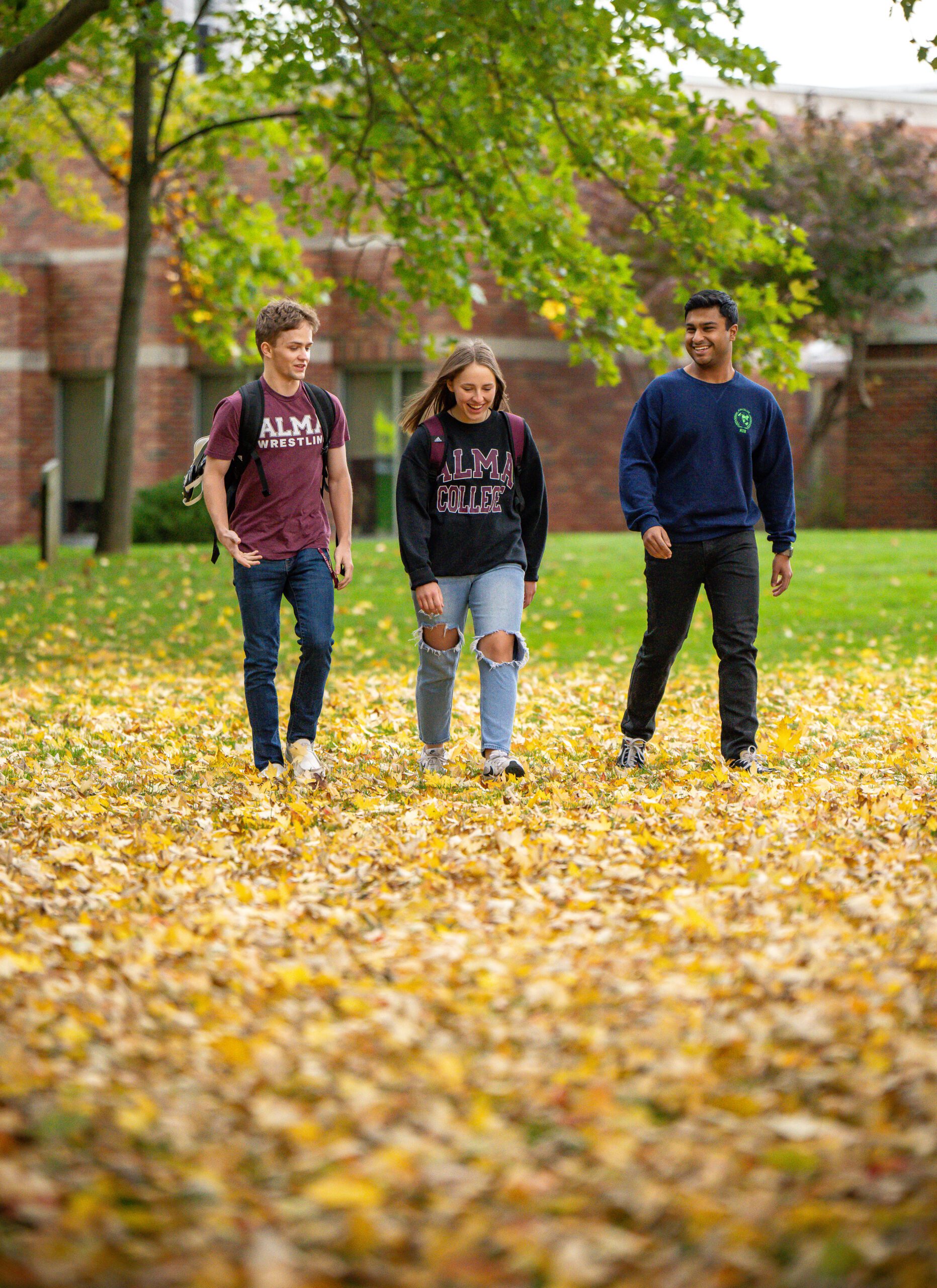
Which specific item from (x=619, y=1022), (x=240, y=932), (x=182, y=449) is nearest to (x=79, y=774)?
(x=240, y=932)

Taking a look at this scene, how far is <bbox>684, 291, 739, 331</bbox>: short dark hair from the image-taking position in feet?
19.8

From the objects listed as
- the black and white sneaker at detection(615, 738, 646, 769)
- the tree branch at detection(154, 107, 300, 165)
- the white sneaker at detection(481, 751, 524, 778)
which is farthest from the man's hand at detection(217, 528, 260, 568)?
the tree branch at detection(154, 107, 300, 165)

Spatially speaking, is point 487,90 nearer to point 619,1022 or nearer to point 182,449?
point 619,1022

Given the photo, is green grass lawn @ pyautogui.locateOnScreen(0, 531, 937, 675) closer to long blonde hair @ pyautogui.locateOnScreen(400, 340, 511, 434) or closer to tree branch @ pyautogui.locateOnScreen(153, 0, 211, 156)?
tree branch @ pyautogui.locateOnScreen(153, 0, 211, 156)

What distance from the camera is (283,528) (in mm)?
6168

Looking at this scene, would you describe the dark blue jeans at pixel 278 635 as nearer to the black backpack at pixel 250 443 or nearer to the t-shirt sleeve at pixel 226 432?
the black backpack at pixel 250 443

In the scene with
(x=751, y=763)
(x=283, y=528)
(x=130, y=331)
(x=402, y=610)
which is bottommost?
(x=751, y=763)

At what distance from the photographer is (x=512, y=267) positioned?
11539 millimetres

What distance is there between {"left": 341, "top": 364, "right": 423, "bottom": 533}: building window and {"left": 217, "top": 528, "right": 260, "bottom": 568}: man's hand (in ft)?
55.9

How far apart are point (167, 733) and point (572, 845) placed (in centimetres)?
365

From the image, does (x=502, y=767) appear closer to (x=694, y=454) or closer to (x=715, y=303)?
(x=694, y=454)

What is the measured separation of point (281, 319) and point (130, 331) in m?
10.7

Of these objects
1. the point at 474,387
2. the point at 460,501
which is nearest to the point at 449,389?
the point at 474,387

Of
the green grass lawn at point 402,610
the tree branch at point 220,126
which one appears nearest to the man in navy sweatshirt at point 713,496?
the green grass lawn at point 402,610
